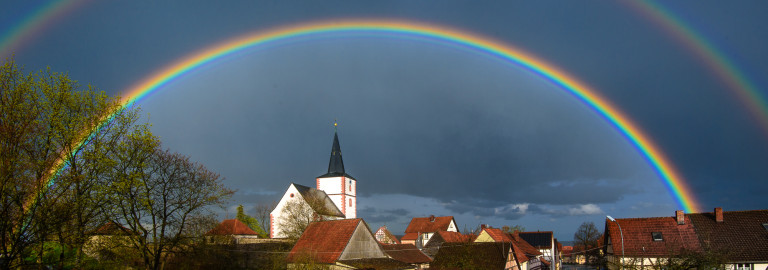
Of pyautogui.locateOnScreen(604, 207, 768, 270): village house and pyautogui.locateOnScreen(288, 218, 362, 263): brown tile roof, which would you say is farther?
pyautogui.locateOnScreen(604, 207, 768, 270): village house

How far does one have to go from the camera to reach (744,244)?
135 ft

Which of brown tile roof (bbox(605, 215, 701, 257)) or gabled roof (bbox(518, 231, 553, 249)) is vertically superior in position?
brown tile roof (bbox(605, 215, 701, 257))

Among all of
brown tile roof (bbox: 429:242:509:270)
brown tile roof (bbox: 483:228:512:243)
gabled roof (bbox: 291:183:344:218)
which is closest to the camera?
brown tile roof (bbox: 429:242:509:270)

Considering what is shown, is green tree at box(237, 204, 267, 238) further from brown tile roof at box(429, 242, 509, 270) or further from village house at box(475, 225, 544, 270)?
brown tile roof at box(429, 242, 509, 270)

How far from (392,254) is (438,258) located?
4.48m

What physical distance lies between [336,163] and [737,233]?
6912 cm

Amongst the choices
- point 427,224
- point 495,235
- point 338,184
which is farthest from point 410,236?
point 495,235

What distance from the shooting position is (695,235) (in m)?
43.7

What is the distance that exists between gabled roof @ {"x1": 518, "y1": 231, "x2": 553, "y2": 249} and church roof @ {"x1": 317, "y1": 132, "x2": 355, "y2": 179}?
118 feet

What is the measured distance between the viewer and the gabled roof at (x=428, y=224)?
97.2 m

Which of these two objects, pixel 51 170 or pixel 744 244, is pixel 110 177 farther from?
pixel 744 244

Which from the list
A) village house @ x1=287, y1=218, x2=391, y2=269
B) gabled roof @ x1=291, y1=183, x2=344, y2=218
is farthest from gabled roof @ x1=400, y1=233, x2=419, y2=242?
village house @ x1=287, y1=218, x2=391, y2=269

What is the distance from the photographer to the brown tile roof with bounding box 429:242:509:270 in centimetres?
4084

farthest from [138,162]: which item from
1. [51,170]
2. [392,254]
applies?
[392,254]
